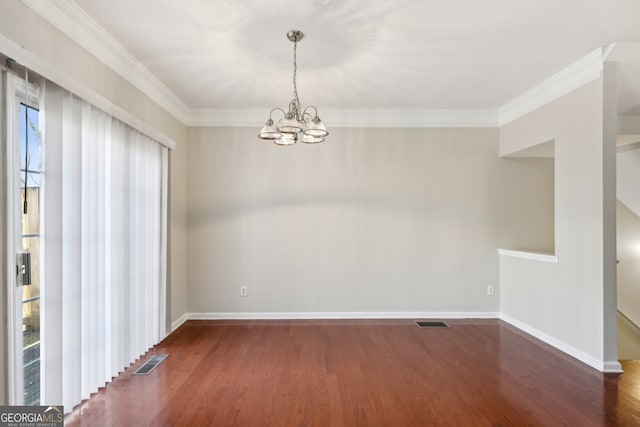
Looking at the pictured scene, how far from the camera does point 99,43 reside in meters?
2.58

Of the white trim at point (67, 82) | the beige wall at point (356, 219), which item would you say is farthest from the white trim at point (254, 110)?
the white trim at point (67, 82)

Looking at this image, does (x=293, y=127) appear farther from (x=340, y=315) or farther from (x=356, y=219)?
(x=340, y=315)

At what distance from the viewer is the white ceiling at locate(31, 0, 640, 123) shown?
232cm

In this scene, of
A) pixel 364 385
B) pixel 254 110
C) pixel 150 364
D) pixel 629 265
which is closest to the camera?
pixel 364 385

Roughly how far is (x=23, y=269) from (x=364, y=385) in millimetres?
2476

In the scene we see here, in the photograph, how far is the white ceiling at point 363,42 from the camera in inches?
91.4

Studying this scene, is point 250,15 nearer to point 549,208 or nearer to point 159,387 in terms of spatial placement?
point 159,387

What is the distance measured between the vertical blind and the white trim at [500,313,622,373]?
4231 millimetres

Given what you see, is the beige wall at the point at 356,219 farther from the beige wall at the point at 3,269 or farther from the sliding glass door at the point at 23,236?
the beige wall at the point at 3,269

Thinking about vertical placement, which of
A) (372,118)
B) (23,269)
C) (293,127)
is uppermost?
(372,118)

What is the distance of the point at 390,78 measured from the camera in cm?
345

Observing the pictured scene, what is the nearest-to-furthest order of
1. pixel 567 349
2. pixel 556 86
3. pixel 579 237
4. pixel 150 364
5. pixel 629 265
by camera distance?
pixel 150 364 → pixel 579 237 → pixel 567 349 → pixel 556 86 → pixel 629 265

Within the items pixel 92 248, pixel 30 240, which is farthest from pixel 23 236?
pixel 92 248
